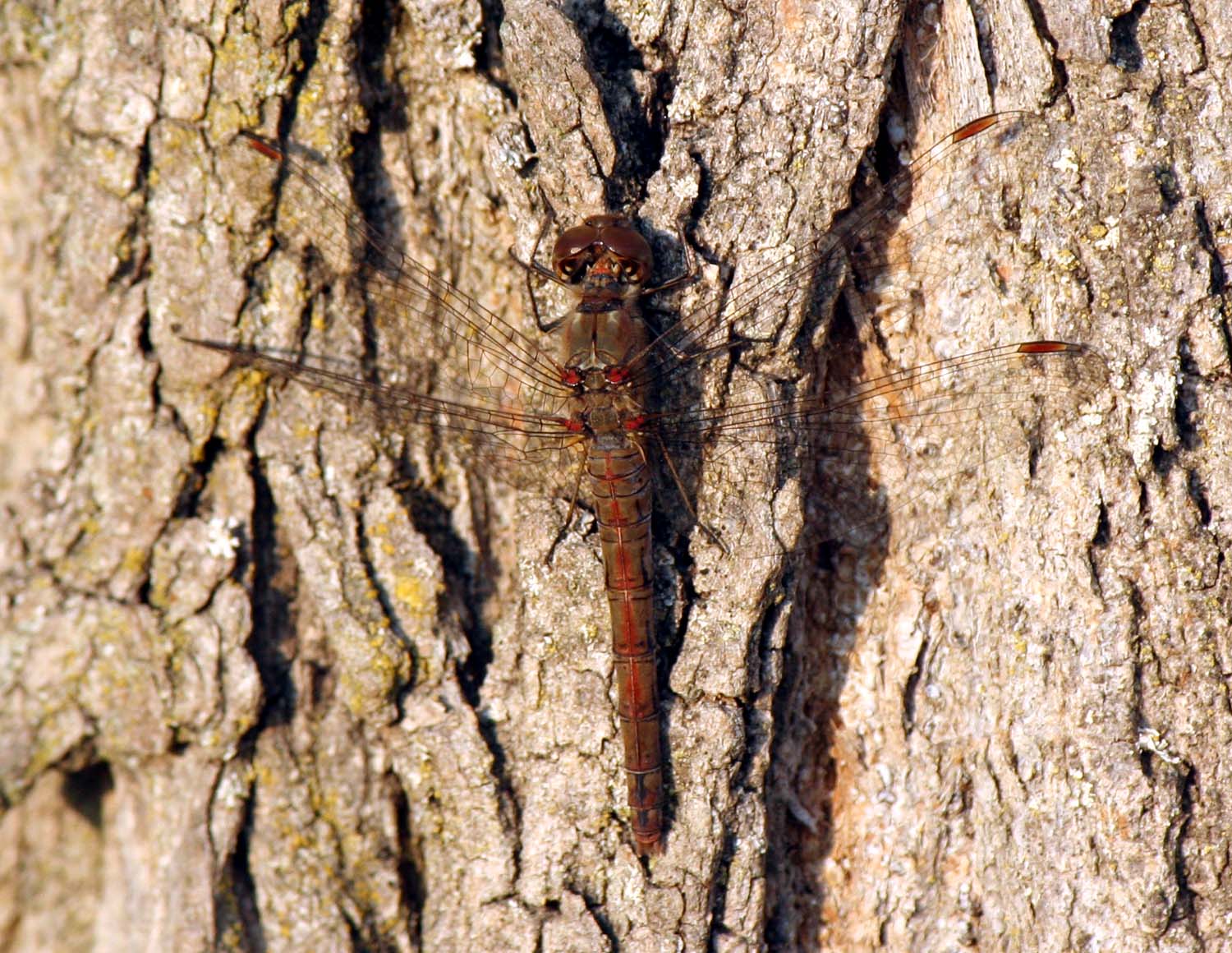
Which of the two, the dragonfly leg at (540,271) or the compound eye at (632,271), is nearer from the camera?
the compound eye at (632,271)

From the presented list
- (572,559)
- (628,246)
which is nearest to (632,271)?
(628,246)

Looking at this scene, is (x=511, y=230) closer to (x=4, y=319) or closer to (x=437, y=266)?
(x=437, y=266)

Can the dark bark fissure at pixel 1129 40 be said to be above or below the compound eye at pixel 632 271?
above

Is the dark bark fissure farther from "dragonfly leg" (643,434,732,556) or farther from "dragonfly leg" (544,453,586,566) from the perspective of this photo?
"dragonfly leg" (544,453,586,566)

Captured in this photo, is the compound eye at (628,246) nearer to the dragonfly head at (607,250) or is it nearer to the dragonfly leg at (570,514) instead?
the dragonfly head at (607,250)

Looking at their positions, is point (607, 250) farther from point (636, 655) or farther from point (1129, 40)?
point (1129, 40)

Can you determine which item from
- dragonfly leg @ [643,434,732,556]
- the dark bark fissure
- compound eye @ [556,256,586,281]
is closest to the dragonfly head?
compound eye @ [556,256,586,281]

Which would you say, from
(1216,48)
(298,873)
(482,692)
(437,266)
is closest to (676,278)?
(437,266)

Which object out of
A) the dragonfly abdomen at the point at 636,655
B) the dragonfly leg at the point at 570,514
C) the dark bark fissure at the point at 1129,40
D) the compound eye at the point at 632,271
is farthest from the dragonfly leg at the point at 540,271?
the dark bark fissure at the point at 1129,40
